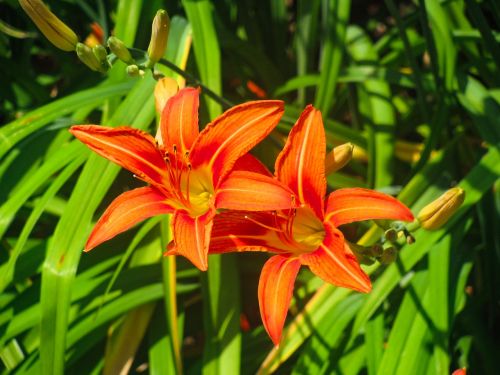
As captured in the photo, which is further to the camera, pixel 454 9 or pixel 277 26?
pixel 277 26

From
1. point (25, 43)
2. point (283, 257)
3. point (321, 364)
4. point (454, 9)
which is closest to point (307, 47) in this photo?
point (454, 9)

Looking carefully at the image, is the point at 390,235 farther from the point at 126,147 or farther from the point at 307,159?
the point at 126,147

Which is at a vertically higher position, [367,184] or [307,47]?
[307,47]

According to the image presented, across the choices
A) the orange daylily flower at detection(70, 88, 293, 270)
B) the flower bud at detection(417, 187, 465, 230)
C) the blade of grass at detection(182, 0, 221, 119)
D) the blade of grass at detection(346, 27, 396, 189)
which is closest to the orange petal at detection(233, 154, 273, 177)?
the orange daylily flower at detection(70, 88, 293, 270)

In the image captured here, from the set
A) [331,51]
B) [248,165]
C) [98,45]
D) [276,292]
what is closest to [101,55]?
[98,45]

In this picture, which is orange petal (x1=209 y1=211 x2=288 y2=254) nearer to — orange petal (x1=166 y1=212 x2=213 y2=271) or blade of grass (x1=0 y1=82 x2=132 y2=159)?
orange petal (x1=166 y1=212 x2=213 y2=271)

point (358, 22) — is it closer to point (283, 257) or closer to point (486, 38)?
point (486, 38)

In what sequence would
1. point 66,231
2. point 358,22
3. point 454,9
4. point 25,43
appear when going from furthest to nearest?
point 358,22 → point 25,43 → point 454,9 → point 66,231
